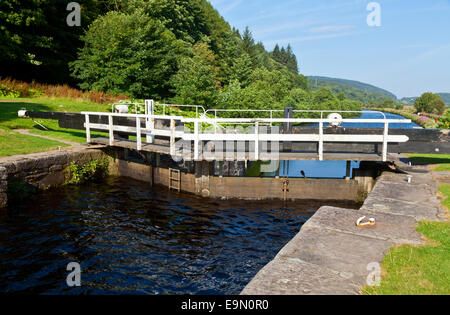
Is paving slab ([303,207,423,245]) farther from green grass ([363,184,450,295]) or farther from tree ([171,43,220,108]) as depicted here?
tree ([171,43,220,108])

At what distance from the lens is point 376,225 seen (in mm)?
5918

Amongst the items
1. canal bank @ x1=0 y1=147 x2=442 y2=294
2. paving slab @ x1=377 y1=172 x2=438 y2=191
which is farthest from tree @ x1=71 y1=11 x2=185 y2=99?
paving slab @ x1=377 y1=172 x2=438 y2=191

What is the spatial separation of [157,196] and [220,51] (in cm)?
7113

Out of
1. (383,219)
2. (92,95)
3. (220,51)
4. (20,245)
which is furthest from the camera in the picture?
(220,51)

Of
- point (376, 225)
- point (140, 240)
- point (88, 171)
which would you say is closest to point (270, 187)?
point (140, 240)

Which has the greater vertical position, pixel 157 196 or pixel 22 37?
pixel 22 37

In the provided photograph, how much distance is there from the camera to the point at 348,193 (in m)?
12.0

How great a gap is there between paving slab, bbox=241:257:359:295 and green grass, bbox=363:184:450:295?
0.31m

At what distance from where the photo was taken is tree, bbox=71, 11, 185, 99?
32.3 m

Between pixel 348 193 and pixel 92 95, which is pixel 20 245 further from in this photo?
pixel 92 95

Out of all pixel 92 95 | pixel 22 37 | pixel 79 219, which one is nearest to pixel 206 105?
pixel 92 95

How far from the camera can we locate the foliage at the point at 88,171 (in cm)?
1330

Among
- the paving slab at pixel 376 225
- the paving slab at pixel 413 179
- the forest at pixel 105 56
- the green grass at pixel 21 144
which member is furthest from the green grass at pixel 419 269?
the forest at pixel 105 56

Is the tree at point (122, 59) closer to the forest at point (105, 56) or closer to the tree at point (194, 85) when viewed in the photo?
the forest at point (105, 56)
